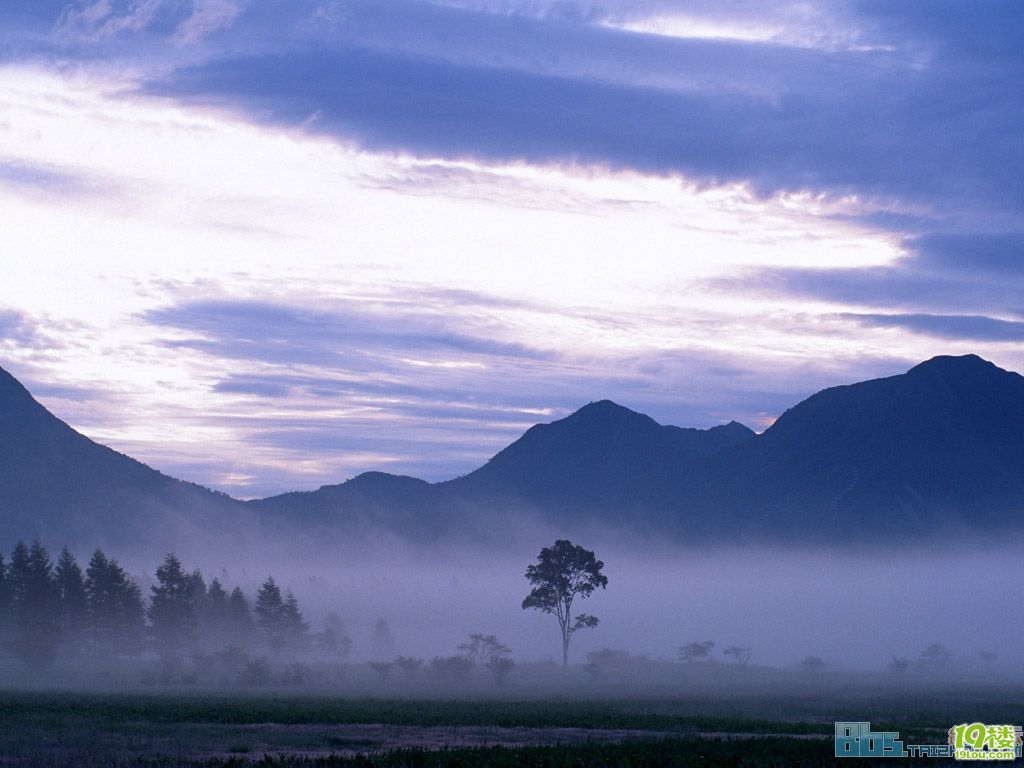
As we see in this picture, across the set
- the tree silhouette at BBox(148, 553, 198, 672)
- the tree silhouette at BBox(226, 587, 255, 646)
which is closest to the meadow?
the tree silhouette at BBox(148, 553, 198, 672)

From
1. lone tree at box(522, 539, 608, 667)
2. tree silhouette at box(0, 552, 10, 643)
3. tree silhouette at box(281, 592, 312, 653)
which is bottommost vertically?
tree silhouette at box(281, 592, 312, 653)

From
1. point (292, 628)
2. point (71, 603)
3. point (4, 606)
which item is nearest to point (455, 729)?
point (4, 606)

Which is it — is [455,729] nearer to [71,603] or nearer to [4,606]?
[4,606]

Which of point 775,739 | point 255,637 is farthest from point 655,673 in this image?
point 775,739

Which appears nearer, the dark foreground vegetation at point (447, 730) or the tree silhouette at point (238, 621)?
the dark foreground vegetation at point (447, 730)

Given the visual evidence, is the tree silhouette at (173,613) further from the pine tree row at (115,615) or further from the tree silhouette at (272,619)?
the tree silhouette at (272,619)

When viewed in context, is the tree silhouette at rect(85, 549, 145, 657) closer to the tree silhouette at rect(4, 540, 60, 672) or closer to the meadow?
the tree silhouette at rect(4, 540, 60, 672)

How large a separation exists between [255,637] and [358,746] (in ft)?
355

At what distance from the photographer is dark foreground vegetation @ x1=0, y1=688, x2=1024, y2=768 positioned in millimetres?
38969

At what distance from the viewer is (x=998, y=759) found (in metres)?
39.8

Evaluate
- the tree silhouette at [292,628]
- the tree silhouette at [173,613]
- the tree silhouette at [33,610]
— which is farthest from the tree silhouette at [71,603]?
the tree silhouette at [292,628]

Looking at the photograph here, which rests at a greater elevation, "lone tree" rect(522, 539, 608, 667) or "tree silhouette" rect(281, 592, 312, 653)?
"lone tree" rect(522, 539, 608, 667)

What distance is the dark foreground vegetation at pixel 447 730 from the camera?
39.0m

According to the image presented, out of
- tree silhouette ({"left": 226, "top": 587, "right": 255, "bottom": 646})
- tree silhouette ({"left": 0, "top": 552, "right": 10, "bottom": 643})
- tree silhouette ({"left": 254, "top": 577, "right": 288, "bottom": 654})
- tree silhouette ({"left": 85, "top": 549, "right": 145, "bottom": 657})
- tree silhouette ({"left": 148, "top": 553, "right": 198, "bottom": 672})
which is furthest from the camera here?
tree silhouette ({"left": 254, "top": 577, "right": 288, "bottom": 654})
